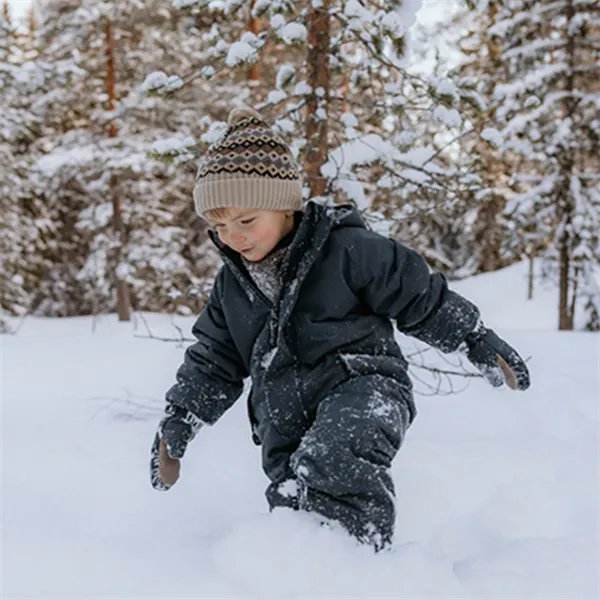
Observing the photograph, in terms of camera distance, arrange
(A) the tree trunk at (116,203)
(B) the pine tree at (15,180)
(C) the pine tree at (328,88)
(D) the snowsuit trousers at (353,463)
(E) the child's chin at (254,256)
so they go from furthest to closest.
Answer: (A) the tree trunk at (116,203) → (B) the pine tree at (15,180) → (C) the pine tree at (328,88) → (E) the child's chin at (254,256) → (D) the snowsuit trousers at (353,463)

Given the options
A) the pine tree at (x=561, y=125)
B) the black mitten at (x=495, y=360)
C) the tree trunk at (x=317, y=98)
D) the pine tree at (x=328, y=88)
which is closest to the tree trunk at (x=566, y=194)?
the pine tree at (x=561, y=125)

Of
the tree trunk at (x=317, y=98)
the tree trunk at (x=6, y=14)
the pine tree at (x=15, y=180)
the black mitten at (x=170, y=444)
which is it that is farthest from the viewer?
the tree trunk at (x=6, y=14)

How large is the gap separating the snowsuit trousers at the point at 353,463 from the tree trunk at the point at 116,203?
1477 cm

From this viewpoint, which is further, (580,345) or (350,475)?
(580,345)

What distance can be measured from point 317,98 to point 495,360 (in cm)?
279

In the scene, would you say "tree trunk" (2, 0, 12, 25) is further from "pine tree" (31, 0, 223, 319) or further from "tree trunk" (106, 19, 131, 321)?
"tree trunk" (106, 19, 131, 321)

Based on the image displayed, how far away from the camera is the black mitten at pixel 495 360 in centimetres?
224

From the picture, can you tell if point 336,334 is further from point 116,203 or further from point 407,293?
point 116,203

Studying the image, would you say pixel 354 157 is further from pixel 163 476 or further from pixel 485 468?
pixel 163 476

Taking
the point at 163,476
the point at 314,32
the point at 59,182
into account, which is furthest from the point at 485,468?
the point at 59,182

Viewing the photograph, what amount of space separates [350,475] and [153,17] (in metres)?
16.6

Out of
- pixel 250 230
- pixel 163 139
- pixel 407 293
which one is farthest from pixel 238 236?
pixel 163 139

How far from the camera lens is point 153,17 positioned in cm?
1620

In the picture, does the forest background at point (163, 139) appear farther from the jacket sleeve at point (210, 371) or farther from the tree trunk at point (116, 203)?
the jacket sleeve at point (210, 371)
